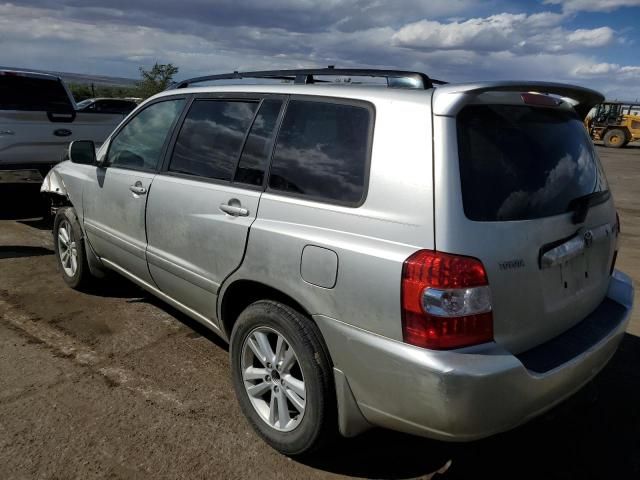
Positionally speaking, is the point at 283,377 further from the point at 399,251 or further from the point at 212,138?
the point at 212,138

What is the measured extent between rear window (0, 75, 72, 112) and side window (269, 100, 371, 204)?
5833mm

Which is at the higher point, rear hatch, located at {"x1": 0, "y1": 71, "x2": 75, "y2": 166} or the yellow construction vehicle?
rear hatch, located at {"x1": 0, "y1": 71, "x2": 75, "y2": 166}

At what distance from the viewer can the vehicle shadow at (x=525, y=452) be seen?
266 cm

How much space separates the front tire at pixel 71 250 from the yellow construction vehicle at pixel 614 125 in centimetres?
2893

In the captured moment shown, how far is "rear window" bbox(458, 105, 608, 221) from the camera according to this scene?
2.17 meters

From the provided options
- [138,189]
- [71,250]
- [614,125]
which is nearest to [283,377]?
[138,189]

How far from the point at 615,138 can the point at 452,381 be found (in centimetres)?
3076

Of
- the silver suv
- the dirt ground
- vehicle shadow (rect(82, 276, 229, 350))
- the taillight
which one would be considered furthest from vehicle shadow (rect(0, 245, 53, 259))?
the taillight

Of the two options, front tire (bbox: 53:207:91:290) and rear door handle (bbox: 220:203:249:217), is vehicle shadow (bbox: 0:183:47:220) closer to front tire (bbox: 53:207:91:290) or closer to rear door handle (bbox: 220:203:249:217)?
front tire (bbox: 53:207:91:290)

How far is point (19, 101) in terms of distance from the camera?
780 cm

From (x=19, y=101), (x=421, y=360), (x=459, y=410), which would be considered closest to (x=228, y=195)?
(x=421, y=360)

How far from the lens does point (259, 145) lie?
2.89 meters

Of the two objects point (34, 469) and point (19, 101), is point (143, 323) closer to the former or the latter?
point (34, 469)

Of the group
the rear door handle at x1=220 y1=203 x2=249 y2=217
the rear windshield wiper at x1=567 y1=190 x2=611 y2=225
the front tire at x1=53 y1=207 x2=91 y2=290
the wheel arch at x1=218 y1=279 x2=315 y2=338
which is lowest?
the front tire at x1=53 y1=207 x2=91 y2=290
